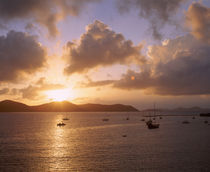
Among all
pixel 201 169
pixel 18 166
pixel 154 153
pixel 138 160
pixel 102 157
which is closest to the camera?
pixel 201 169

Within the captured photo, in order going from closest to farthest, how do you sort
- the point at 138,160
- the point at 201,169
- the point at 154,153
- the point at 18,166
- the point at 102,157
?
the point at 201,169 < the point at 18,166 < the point at 138,160 < the point at 102,157 < the point at 154,153

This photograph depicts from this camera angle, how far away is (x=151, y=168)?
38250 mm

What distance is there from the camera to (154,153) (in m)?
50.2

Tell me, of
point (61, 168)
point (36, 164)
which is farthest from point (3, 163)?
point (61, 168)

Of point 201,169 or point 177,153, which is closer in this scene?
point 201,169

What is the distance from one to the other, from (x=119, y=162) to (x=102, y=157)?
577 cm

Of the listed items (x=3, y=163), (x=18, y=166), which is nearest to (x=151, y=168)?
(x=18, y=166)

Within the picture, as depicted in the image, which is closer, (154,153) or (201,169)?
(201,169)

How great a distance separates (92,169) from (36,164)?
12015 millimetres

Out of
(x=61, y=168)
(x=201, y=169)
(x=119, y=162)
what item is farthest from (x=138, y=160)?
(x=61, y=168)

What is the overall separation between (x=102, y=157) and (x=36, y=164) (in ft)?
46.7

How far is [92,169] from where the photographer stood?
38.1m

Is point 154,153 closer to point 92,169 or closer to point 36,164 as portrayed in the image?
point 92,169

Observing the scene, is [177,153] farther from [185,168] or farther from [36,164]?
[36,164]
